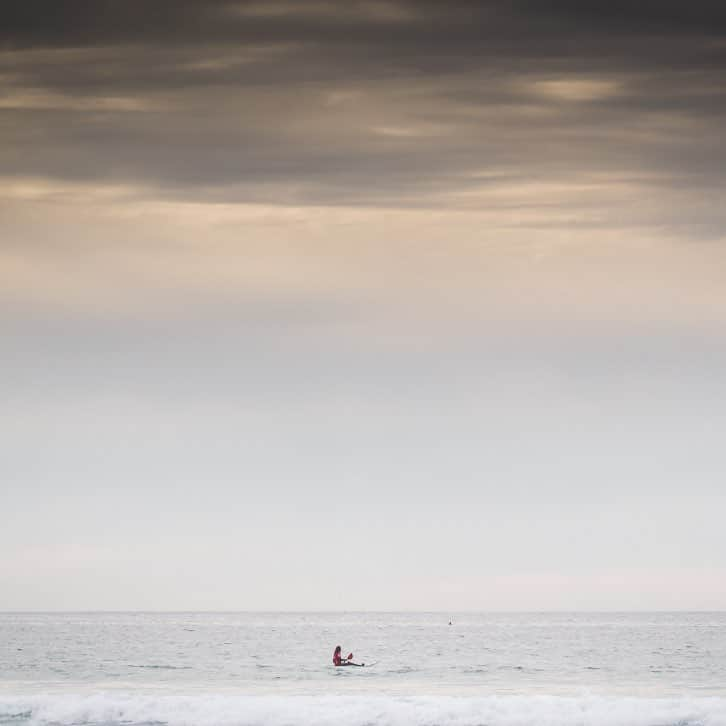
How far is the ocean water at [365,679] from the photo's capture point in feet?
129

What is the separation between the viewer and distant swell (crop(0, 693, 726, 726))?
38781mm

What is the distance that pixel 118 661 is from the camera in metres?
64.6

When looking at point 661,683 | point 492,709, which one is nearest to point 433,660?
point 661,683

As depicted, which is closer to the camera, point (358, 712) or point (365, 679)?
point (358, 712)

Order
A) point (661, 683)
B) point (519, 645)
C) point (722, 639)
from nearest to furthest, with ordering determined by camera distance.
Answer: point (661, 683), point (519, 645), point (722, 639)

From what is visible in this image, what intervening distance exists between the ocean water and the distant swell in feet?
0.19

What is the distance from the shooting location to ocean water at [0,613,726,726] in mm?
39406

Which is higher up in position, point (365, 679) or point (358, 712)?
point (365, 679)

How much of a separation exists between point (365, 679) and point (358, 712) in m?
14.0

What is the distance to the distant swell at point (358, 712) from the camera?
38781mm

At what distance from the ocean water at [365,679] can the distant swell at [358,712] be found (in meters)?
0.06

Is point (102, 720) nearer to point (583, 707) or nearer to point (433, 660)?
point (583, 707)

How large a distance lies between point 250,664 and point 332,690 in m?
14.3

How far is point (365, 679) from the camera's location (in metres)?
53.3
